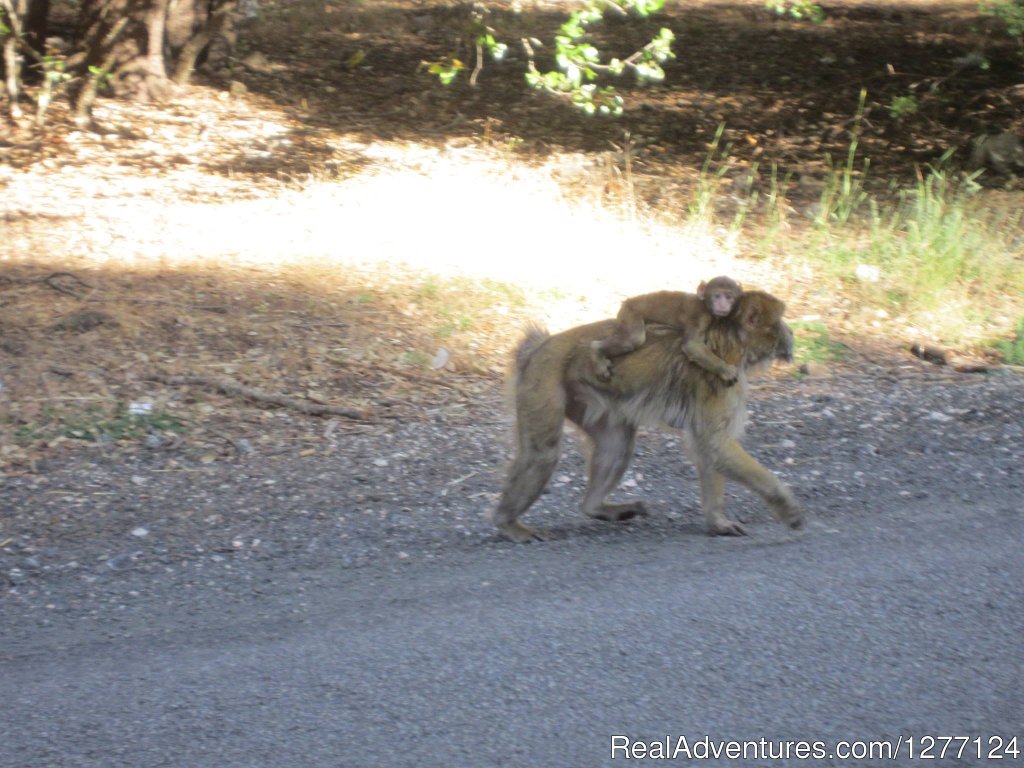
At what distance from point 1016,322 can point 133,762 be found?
8452mm

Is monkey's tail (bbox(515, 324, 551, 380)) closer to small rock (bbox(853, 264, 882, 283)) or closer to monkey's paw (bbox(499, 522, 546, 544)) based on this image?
monkey's paw (bbox(499, 522, 546, 544))

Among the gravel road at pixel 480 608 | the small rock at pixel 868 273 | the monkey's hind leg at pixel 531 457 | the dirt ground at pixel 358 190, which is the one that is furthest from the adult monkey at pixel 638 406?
the small rock at pixel 868 273

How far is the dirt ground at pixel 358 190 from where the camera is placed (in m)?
8.10

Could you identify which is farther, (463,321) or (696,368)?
(463,321)

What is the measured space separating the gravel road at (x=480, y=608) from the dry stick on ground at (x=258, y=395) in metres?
0.43

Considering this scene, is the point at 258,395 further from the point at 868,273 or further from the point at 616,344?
the point at 868,273

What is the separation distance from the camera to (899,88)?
53.2 feet

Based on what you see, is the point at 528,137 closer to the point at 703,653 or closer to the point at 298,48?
the point at 298,48

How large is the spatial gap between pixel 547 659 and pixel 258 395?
3.89 metres

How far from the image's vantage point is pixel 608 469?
6.35m

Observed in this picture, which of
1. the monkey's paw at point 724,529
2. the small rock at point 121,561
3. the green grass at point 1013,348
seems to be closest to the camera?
the small rock at point 121,561

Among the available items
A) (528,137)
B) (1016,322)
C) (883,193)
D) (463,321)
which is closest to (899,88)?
(883,193)


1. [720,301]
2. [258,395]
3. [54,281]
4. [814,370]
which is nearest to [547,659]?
[720,301]

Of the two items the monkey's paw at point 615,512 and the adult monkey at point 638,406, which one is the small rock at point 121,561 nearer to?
the adult monkey at point 638,406
